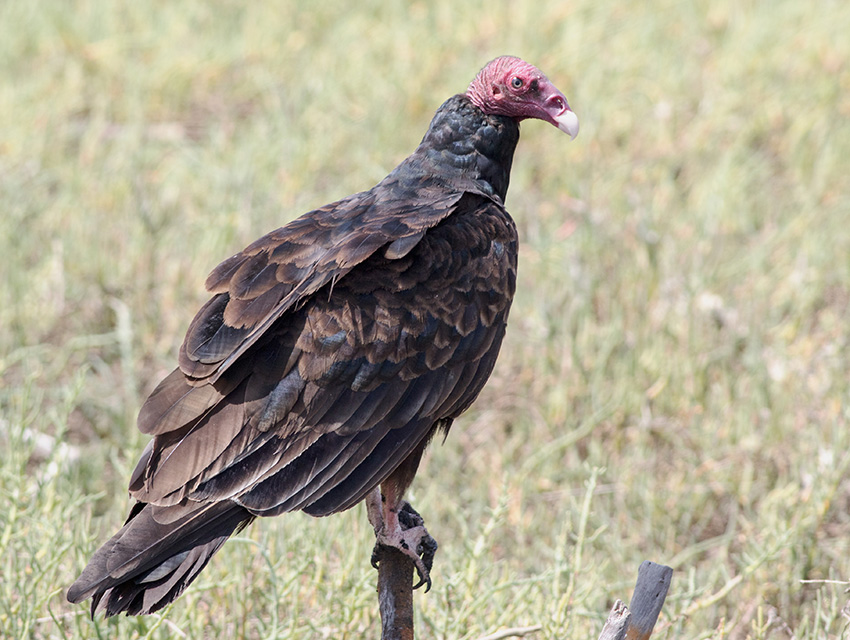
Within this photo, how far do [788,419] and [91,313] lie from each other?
3056 millimetres

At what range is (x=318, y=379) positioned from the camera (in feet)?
8.33

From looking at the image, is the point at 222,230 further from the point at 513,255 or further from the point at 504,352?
the point at 513,255

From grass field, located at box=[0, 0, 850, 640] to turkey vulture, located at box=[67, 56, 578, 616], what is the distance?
1.11 ft

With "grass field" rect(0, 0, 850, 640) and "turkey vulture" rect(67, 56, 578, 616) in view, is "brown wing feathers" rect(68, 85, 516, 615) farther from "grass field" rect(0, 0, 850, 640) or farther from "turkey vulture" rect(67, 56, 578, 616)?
"grass field" rect(0, 0, 850, 640)

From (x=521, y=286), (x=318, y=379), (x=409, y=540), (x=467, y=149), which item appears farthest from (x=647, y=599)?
(x=521, y=286)

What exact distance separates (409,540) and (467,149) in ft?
3.96

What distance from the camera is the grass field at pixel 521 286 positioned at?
2.98m

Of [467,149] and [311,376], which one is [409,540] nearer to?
[311,376]

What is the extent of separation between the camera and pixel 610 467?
413 centimetres

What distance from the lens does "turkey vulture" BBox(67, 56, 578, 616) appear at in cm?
229

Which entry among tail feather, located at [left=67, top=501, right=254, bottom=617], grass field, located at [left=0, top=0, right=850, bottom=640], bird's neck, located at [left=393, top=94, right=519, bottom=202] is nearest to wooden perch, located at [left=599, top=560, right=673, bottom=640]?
grass field, located at [left=0, top=0, right=850, bottom=640]

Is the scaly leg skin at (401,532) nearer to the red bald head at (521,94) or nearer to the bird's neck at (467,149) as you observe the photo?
the bird's neck at (467,149)

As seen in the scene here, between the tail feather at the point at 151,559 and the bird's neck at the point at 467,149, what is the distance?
1.32m

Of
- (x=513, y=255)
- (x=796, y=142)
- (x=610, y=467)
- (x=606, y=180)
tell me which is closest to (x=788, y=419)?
(x=610, y=467)
